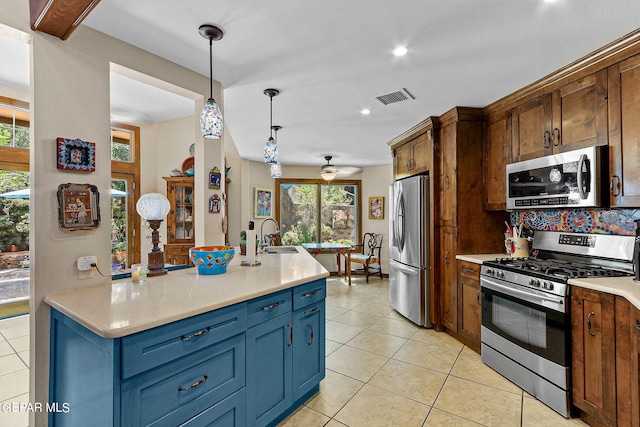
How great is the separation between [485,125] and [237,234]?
445 cm

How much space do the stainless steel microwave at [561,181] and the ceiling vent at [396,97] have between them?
3.80 ft

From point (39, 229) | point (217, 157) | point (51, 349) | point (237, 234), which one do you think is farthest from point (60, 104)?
point (237, 234)

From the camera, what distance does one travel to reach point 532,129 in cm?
276

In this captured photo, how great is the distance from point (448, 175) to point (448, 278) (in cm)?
112

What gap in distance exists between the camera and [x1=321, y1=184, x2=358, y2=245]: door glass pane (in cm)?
702

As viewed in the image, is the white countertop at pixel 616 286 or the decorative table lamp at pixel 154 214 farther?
the decorative table lamp at pixel 154 214

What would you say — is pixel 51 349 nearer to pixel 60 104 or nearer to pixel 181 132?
pixel 60 104

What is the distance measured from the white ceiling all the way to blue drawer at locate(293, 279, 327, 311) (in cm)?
158

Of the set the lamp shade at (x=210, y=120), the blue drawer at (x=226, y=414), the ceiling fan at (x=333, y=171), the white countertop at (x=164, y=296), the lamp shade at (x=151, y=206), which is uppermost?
the ceiling fan at (x=333, y=171)

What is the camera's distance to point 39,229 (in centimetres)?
166

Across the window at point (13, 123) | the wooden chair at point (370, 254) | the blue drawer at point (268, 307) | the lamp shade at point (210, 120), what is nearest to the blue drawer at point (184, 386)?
the blue drawer at point (268, 307)

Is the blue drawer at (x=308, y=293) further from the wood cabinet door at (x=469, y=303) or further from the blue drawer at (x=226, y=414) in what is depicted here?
the wood cabinet door at (x=469, y=303)

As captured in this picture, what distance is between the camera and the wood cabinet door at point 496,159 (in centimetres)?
303

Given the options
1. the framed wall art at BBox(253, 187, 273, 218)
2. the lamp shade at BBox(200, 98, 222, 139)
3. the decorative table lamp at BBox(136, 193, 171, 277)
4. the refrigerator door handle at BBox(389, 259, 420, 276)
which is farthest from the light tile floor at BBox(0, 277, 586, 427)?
the framed wall art at BBox(253, 187, 273, 218)
